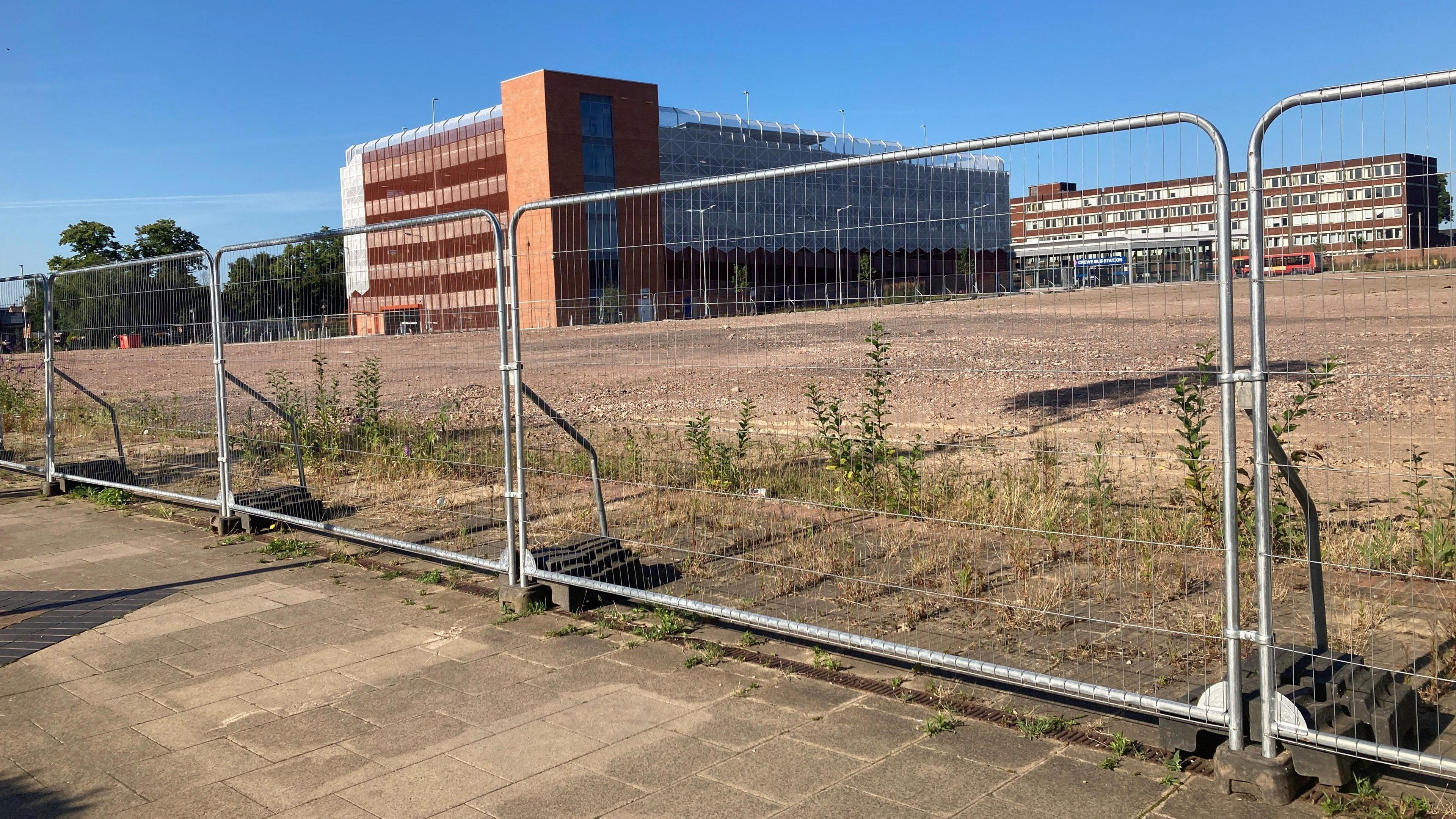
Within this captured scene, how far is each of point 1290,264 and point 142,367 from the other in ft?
35.8

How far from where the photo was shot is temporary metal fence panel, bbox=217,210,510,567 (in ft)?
24.5

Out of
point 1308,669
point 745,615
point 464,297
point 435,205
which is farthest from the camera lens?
point 435,205

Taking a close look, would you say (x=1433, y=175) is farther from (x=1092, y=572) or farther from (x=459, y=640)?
(x=459, y=640)

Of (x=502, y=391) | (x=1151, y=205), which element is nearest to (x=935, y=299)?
(x=1151, y=205)

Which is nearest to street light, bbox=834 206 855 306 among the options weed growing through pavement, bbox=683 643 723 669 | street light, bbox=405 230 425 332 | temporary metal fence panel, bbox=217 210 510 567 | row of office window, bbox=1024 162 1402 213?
row of office window, bbox=1024 162 1402 213

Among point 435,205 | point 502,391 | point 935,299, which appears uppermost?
point 435,205

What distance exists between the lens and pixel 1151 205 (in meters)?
4.23

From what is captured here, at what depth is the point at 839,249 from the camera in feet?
16.8

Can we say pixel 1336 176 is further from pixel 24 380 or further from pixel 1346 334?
pixel 24 380

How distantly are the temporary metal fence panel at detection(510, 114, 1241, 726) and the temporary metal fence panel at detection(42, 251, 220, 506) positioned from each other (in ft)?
10.9

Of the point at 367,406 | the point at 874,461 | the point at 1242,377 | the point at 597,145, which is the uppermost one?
the point at 597,145

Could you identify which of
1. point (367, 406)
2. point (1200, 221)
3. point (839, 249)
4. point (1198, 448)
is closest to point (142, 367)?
point (367, 406)

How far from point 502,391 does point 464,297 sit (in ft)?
3.87

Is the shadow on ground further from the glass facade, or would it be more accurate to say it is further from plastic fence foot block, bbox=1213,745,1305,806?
plastic fence foot block, bbox=1213,745,1305,806
